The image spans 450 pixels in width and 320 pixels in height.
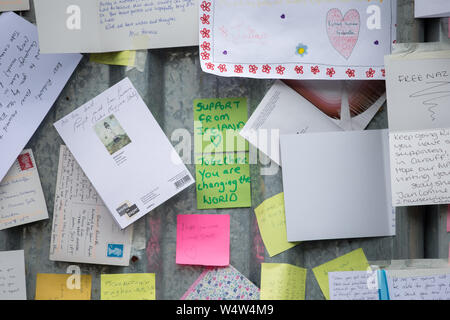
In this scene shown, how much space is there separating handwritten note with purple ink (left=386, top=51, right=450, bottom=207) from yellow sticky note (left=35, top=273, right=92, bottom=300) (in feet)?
2.32

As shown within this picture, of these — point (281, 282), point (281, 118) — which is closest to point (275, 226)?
point (281, 282)

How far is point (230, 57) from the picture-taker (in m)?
0.99

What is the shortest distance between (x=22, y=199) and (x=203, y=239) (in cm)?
43

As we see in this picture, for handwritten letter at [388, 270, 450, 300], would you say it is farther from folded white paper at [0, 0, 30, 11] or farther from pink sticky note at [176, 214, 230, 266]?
folded white paper at [0, 0, 30, 11]

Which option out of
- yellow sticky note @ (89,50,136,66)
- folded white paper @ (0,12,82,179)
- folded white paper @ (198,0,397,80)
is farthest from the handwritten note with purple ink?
folded white paper @ (0,12,82,179)

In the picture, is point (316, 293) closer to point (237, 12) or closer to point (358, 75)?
point (358, 75)

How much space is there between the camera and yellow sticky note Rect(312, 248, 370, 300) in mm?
1023

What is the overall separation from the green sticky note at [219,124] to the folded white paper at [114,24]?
145 mm

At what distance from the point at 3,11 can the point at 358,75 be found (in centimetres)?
81

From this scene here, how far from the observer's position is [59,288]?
107cm

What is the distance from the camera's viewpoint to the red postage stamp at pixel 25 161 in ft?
3.51

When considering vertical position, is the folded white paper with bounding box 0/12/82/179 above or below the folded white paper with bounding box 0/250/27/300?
above
